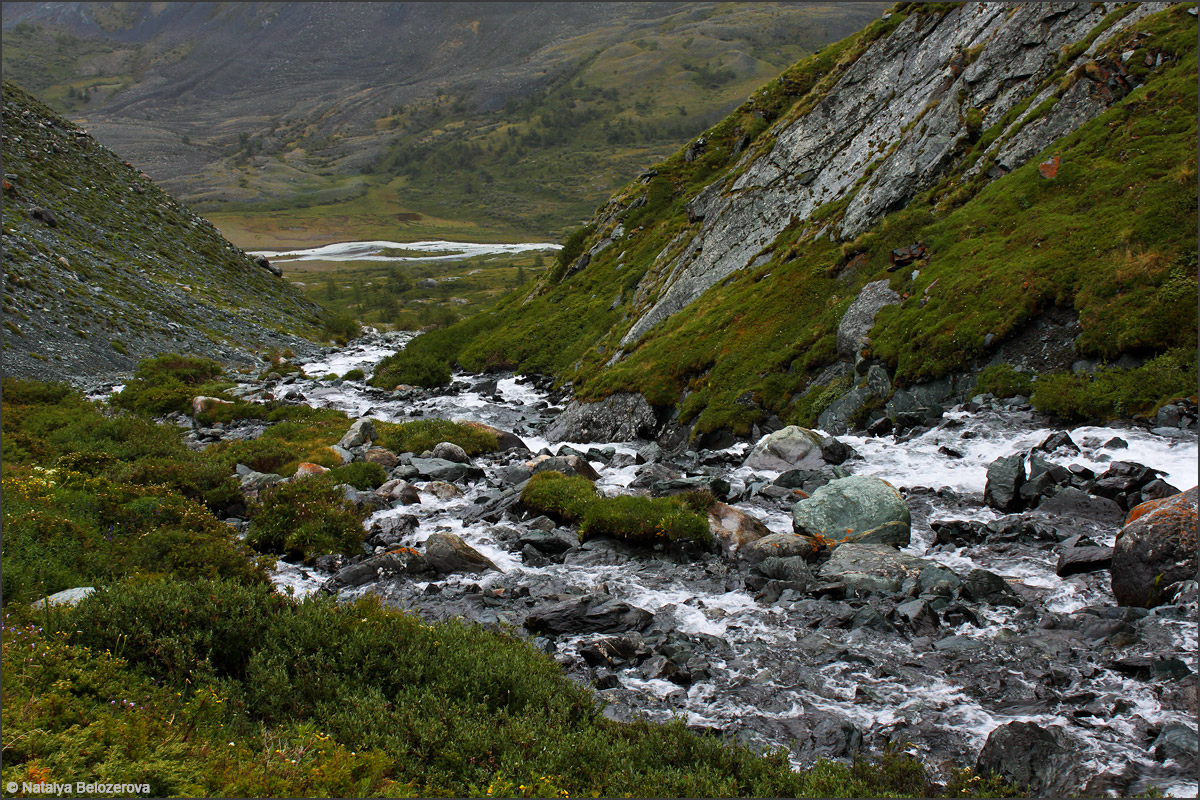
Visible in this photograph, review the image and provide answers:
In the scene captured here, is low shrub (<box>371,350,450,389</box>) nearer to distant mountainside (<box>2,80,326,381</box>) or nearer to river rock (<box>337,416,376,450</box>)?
distant mountainside (<box>2,80,326,381</box>)

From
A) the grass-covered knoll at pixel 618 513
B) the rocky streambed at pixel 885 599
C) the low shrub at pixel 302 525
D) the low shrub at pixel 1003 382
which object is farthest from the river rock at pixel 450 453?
the low shrub at pixel 1003 382

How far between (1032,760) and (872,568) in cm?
619

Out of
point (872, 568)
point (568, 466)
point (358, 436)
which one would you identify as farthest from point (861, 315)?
point (358, 436)

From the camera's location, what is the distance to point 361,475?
926 inches

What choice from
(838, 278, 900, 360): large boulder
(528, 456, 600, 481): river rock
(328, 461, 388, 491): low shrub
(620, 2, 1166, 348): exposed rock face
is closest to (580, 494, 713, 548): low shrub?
(528, 456, 600, 481): river rock

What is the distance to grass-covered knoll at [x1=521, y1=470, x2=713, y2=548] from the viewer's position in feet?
57.1

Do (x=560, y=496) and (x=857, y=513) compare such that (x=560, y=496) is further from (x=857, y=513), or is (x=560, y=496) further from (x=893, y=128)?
(x=893, y=128)

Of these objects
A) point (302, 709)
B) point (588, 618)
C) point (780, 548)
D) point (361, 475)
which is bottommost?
point (361, 475)

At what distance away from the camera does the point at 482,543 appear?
18.6 metres

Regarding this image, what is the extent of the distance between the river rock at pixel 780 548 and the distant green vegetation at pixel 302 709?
6764mm

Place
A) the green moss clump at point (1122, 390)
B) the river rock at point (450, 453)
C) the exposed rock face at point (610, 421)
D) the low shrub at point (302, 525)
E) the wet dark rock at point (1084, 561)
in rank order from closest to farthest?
the wet dark rock at point (1084, 561) → the low shrub at point (302, 525) → the green moss clump at point (1122, 390) → the river rock at point (450, 453) → the exposed rock face at point (610, 421)

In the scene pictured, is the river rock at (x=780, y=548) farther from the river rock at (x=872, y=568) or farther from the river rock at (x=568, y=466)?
the river rock at (x=568, y=466)

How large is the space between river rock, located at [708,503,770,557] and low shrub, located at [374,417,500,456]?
15289mm

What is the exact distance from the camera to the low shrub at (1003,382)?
71.1 ft
